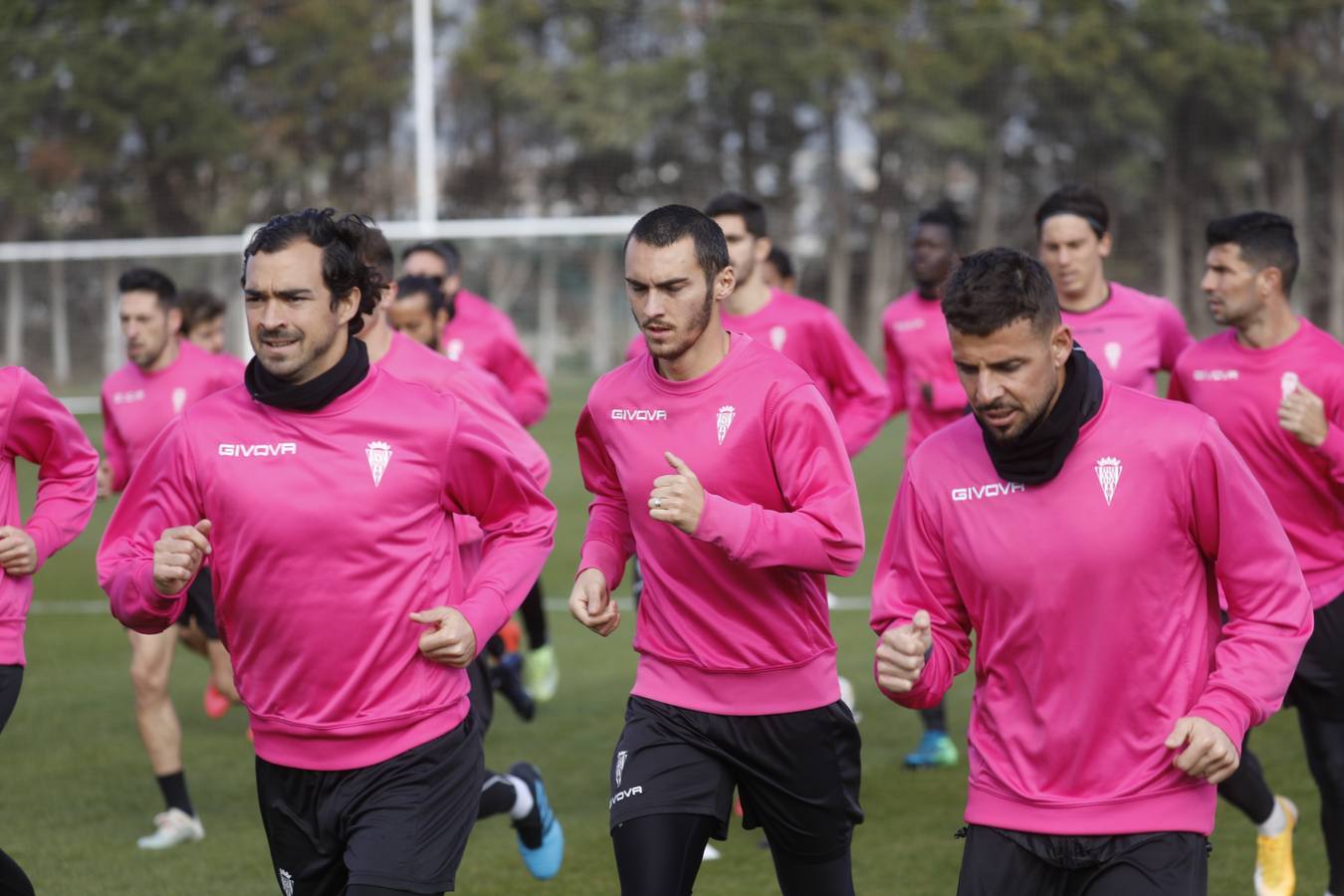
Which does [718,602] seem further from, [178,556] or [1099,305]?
[1099,305]

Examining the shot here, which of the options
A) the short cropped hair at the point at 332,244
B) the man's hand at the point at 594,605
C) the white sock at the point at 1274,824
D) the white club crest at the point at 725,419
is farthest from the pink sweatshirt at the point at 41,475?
the white sock at the point at 1274,824

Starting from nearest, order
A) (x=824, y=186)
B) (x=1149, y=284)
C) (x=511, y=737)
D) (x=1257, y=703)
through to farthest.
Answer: (x=1257, y=703) < (x=511, y=737) < (x=1149, y=284) < (x=824, y=186)

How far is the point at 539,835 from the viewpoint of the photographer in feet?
21.2

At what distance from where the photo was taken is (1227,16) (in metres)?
35.1

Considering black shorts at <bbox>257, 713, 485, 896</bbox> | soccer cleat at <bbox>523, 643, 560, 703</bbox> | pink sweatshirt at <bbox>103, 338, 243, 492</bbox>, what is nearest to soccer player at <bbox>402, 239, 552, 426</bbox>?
soccer cleat at <bbox>523, 643, 560, 703</bbox>

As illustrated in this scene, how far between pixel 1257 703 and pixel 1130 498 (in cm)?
49

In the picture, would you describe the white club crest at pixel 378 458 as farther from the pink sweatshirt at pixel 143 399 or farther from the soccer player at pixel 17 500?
the pink sweatshirt at pixel 143 399

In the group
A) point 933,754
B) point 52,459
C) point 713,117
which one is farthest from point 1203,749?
point 713,117

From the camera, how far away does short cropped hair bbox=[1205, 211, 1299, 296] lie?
6164 millimetres

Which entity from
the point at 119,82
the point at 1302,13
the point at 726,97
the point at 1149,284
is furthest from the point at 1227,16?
the point at 119,82

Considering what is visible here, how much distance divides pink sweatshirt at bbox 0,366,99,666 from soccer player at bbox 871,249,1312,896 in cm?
280

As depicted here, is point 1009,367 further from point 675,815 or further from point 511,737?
point 511,737

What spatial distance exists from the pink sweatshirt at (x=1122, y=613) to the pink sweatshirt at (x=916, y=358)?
5.04 meters

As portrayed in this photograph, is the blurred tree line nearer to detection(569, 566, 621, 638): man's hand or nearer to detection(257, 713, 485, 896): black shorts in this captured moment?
detection(569, 566, 621, 638): man's hand
